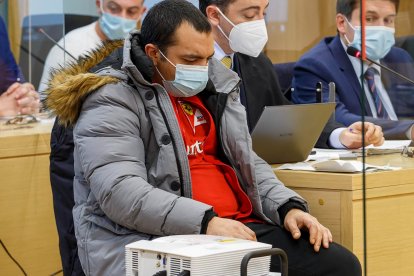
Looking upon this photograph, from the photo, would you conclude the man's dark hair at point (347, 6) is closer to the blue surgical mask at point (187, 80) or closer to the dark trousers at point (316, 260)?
the blue surgical mask at point (187, 80)

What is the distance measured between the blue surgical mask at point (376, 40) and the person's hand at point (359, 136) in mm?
206

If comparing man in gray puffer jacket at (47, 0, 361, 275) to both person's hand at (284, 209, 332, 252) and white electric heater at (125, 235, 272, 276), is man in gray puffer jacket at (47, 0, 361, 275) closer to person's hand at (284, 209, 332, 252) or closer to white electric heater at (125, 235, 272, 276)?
person's hand at (284, 209, 332, 252)

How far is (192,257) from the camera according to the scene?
73.0 inches

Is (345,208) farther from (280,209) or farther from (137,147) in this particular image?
(137,147)

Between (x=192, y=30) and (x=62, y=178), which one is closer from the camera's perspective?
(x=192, y=30)

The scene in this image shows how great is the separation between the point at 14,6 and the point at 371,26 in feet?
8.45

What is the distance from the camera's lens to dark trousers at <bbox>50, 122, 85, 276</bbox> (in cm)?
266

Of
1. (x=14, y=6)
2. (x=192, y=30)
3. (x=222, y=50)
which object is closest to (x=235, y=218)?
(x=192, y=30)

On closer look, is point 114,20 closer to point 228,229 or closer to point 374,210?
point 374,210

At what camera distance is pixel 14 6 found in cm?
478

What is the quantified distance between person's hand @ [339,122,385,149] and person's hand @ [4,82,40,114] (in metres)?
1.46

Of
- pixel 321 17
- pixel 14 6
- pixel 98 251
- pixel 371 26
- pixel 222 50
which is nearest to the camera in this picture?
pixel 98 251

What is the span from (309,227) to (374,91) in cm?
52

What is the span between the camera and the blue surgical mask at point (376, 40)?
265cm
